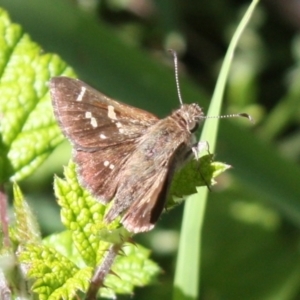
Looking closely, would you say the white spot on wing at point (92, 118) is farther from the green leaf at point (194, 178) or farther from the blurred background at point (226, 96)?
the blurred background at point (226, 96)

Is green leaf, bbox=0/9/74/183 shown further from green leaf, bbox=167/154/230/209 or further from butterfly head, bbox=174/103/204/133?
green leaf, bbox=167/154/230/209

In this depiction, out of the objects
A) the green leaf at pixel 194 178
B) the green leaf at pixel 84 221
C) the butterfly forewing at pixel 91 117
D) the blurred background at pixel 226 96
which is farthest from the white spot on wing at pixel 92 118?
the blurred background at pixel 226 96

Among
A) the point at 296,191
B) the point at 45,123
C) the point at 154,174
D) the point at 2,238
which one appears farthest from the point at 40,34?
the point at 2,238

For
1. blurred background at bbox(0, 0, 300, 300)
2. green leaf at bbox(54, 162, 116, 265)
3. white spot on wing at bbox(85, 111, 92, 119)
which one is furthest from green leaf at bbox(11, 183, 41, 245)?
blurred background at bbox(0, 0, 300, 300)

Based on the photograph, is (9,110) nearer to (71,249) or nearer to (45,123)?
(45,123)

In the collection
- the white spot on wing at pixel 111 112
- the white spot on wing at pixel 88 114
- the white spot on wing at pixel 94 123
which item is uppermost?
the white spot on wing at pixel 111 112

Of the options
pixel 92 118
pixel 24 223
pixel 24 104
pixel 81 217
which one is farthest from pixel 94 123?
pixel 24 223

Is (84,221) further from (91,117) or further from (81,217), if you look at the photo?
(91,117)
